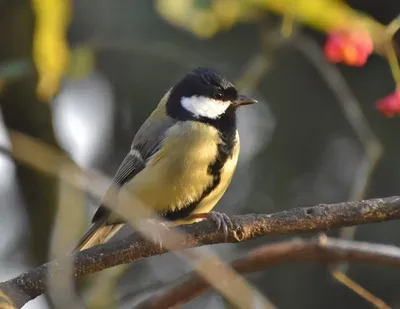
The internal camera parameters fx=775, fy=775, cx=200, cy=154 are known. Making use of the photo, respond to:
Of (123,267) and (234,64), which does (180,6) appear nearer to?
(123,267)

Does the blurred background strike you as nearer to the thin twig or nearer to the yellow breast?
the thin twig

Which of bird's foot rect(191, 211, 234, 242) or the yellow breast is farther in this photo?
the yellow breast

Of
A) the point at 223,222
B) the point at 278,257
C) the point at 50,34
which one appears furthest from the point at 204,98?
the point at 50,34

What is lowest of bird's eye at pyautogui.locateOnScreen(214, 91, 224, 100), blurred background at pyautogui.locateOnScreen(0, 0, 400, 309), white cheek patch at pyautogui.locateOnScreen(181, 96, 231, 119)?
blurred background at pyautogui.locateOnScreen(0, 0, 400, 309)

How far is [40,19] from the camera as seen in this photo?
2.95ft

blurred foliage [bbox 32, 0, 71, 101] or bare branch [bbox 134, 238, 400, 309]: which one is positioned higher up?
blurred foliage [bbox 32, 0, 71, 101]

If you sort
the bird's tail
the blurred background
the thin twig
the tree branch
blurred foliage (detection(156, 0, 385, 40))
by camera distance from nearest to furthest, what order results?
blurred foliage (detection(156, 0, 385, 40)), the tree branch, the thin twig, the bird's tail, the blurred background

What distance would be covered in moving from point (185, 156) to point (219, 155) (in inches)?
2.8

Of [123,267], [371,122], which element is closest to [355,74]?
[371,122]

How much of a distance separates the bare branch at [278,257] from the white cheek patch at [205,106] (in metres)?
0.46

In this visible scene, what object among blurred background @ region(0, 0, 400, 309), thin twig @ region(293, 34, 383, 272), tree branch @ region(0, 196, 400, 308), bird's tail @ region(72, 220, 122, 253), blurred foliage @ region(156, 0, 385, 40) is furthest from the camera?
blurred background @ region(0, 0, 400, 309)

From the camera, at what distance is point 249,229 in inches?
43.2

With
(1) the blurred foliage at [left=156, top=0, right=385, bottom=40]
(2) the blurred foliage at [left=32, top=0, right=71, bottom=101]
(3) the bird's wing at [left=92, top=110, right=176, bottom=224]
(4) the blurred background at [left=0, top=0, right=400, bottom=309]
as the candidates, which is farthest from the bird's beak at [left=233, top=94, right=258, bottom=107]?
(2) the blurred foliage at [left=32, top=0, right=71, bottom=101]

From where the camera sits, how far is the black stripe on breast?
1.59 metres
